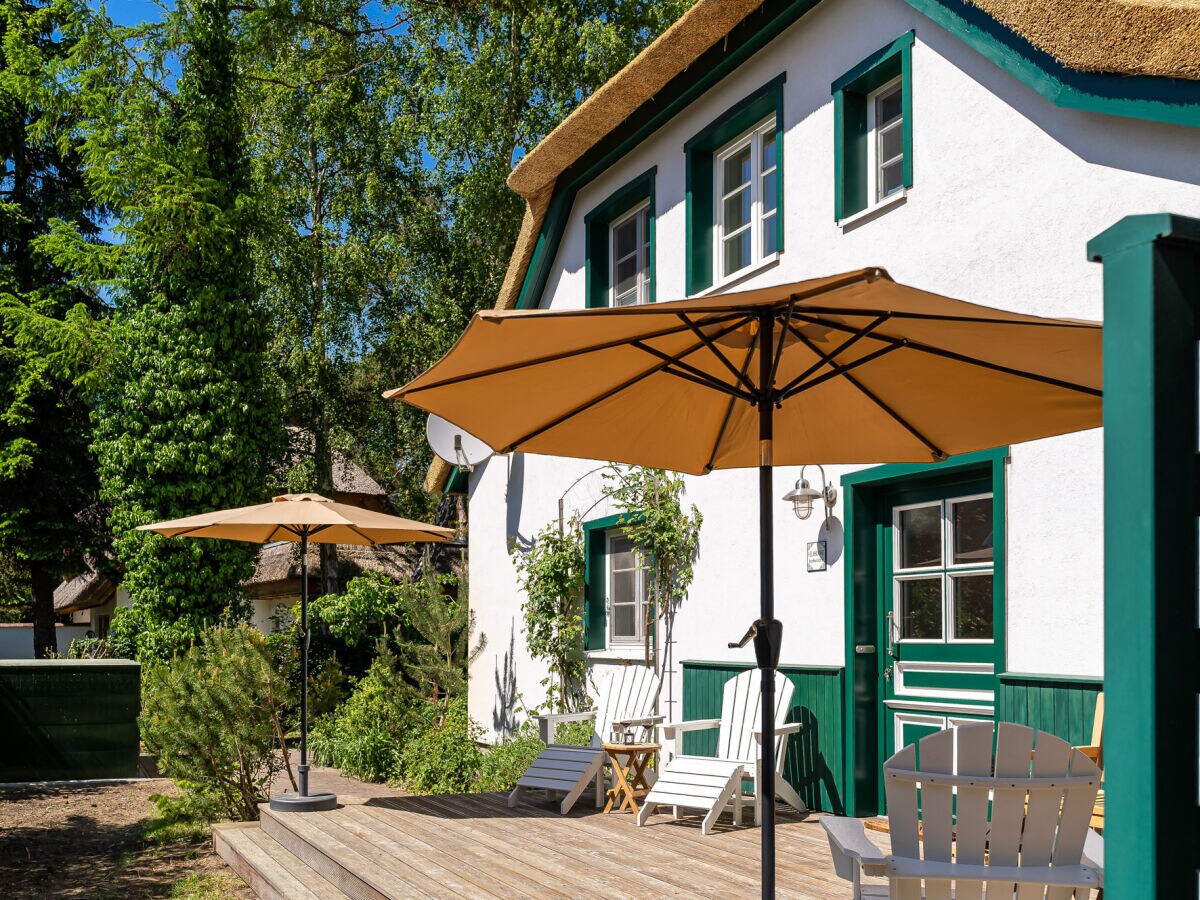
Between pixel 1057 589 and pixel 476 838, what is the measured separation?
11.3 feet

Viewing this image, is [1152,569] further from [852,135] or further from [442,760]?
[442,760]

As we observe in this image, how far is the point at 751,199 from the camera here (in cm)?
872

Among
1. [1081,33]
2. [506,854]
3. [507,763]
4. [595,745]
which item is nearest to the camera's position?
[1081,33]

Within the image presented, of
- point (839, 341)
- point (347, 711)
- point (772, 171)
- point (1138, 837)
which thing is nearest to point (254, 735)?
point (347, 711)

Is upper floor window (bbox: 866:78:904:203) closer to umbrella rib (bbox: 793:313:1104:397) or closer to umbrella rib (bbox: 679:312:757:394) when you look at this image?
umbrella rib (bbox: 793:313:1104:397)

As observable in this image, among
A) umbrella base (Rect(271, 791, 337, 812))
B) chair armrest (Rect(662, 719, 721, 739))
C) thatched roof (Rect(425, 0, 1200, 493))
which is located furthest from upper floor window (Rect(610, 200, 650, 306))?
umbrella base (Rect(271, 791, 337, 812))

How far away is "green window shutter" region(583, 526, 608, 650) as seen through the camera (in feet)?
34.3

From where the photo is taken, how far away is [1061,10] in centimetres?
556

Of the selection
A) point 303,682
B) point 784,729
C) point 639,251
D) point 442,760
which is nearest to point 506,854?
A: point 784,729

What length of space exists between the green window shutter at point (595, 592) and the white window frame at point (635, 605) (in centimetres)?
4

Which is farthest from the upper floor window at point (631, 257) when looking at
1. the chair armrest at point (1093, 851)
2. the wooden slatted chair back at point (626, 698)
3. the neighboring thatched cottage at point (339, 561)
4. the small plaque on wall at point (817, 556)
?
the neighboring thatched cottage at point (339, 561)

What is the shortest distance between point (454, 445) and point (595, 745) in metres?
4.64

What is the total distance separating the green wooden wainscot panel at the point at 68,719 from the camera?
11.9 m

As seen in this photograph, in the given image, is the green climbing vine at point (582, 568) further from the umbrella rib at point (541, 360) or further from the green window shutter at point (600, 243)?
the umbrella rib at point (541, 360)
